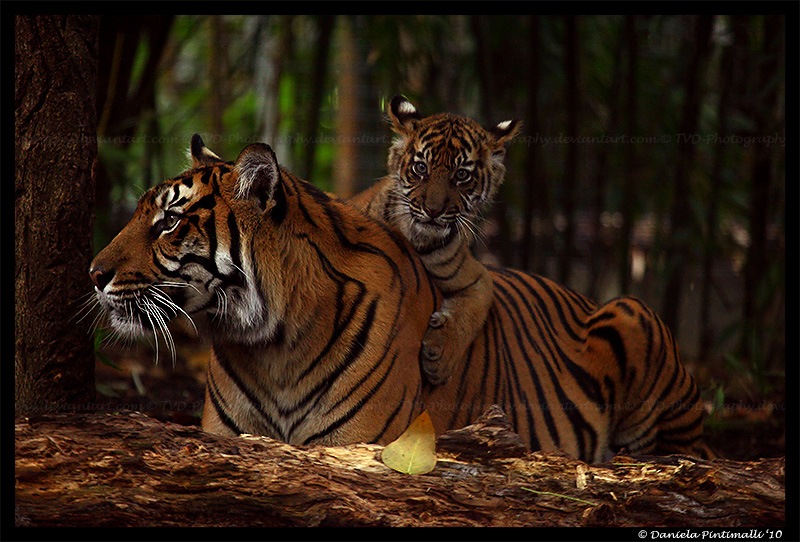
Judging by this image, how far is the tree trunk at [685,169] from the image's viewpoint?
5.38 metres

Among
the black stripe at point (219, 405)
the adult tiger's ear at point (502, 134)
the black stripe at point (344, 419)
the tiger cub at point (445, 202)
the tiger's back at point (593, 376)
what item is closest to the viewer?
the black stripe at point (344, 419)

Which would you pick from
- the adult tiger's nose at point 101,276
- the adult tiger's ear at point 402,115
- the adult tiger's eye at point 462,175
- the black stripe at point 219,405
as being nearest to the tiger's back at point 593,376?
the adult tiger's eye at point 462,175

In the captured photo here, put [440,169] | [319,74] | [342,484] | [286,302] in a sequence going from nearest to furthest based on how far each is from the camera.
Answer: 1. [342,484]
2. [286,302]
3. [440,169]
4. [319,74]

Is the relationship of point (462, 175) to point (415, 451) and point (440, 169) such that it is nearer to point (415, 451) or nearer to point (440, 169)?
point (440, 169)

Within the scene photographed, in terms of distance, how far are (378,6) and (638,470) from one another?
1.76 m

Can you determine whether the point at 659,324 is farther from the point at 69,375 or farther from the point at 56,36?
the point at 56,36

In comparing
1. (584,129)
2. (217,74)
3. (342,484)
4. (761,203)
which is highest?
(217,74)

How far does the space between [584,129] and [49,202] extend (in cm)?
551

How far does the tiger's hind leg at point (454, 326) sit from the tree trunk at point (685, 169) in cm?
277

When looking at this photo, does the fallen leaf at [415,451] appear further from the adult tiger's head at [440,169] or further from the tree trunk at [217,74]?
the tree trunk at [217,74]

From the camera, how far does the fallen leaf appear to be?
2279 mm

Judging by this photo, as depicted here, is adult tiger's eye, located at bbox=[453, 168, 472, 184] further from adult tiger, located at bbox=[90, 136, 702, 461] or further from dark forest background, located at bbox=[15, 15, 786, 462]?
adult tiger, located at bbox=[90, 136, 702, 461]

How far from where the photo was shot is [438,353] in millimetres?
2924

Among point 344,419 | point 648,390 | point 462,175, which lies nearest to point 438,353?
point 344,419
